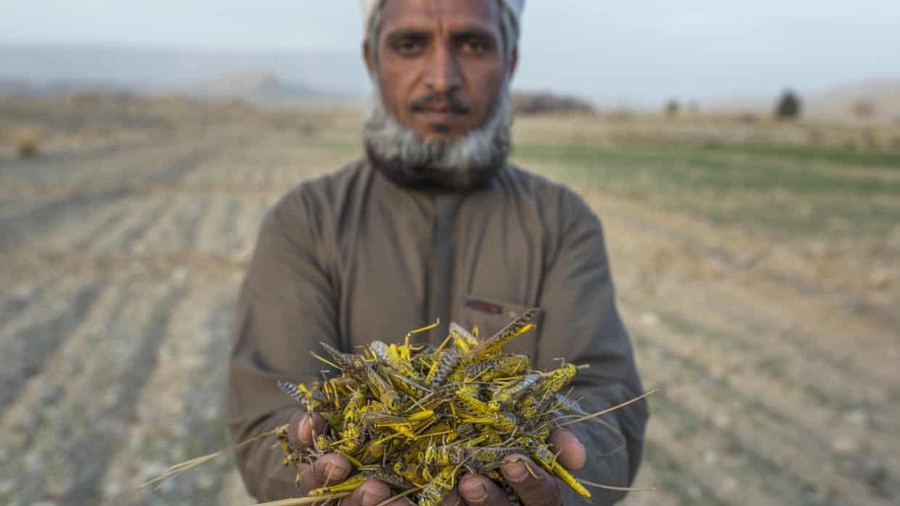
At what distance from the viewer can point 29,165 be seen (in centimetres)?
2009

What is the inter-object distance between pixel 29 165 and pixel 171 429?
695 inches

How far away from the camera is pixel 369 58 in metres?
2.68

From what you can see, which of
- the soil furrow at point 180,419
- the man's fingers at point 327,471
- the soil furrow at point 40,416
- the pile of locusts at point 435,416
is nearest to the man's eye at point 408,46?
the pile of locusts at point 435,416

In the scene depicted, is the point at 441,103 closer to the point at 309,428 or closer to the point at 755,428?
the point at 309,428

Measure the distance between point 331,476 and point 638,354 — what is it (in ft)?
18.1

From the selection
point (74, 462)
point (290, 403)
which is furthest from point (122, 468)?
point (290, 403)

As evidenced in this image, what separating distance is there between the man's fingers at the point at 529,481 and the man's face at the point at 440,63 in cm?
123

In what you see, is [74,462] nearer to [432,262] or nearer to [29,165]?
[432,262]

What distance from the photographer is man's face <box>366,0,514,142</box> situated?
2.34 metres

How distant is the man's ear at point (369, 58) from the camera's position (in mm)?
2633

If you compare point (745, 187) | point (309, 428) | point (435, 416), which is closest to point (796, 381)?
point (435, 416)

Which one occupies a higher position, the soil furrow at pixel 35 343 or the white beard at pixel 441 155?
the white beard at pixel 441 155

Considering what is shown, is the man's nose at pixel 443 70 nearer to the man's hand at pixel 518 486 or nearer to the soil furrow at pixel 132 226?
the man's hand at pixel 518 486

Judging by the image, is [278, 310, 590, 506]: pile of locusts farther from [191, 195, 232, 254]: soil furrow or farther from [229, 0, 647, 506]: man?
[191, 195, 232, 254]: soil furrow
